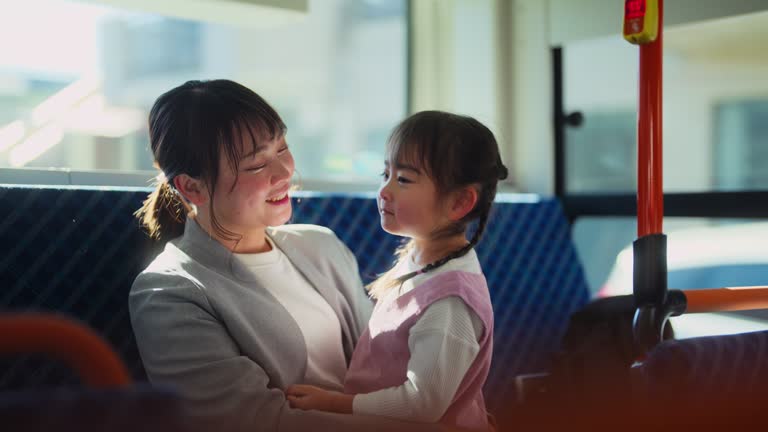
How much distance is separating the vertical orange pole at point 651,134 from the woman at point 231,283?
0.54 metres

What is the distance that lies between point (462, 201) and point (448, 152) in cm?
9

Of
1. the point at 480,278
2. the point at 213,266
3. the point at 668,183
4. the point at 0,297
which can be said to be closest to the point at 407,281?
the point at 480,278

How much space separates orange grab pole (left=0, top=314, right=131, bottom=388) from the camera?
0.60m

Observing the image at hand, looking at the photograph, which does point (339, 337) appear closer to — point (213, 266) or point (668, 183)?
point (213, 266)

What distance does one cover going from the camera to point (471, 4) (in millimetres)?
2738

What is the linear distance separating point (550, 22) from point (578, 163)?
1.63 feet

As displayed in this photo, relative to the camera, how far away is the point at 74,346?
24.1 inches

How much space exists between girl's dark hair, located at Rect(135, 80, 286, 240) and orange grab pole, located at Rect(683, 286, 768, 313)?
31.6 inches

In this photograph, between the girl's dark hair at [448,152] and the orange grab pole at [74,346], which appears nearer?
the orange grab pole at [74,346]

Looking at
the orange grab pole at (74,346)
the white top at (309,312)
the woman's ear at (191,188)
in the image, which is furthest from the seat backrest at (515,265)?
the orange grab pole at (74,346)

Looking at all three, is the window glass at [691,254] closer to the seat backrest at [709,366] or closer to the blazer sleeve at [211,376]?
the seat backrest at [709,366]

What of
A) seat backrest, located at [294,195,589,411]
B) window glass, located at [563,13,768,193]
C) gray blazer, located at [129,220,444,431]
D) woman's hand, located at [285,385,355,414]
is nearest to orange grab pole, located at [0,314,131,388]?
gray blazer, located at [129,220,444,431]

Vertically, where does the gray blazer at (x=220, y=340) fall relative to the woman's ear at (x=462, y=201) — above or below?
below

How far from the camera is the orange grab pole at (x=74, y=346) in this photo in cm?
60
